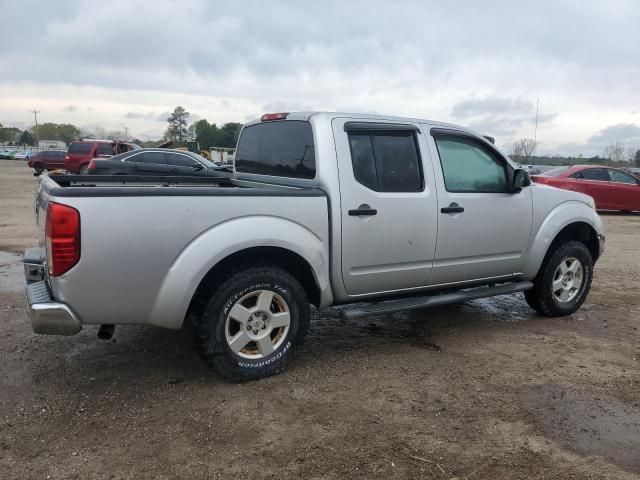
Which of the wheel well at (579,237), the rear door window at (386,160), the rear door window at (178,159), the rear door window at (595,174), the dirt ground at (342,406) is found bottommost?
the dirt ground at (342,406)

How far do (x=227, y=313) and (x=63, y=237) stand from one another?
3.68 ft

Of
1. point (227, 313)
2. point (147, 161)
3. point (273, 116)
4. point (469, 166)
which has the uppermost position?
point (273, 116)

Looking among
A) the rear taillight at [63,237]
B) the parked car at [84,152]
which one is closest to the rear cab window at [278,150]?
the rear taillight at [63,237]

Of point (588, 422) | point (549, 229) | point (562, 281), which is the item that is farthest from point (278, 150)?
point (562, 281)

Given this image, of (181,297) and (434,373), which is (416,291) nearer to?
(434,373)

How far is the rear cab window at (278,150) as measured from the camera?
A: 4332mm

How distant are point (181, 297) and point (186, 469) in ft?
3.51

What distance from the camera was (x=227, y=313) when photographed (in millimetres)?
3719

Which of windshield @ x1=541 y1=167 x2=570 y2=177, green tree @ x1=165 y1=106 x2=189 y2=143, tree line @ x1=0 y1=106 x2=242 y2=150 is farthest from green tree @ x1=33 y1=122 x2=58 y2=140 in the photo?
windshield @ x1=541 y1=167 x2=570 y2=177

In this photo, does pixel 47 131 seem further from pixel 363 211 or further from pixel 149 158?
pixel 363 211

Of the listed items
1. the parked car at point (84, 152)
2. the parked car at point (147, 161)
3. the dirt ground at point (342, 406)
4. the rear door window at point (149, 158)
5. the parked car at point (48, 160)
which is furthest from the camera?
the parked car at point (48, 160)

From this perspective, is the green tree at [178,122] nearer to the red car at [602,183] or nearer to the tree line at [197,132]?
the tree line at [197,132]

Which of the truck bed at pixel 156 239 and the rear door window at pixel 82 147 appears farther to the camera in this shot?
the rear door window at pixel 82 147

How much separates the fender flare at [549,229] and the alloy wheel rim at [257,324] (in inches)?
103
